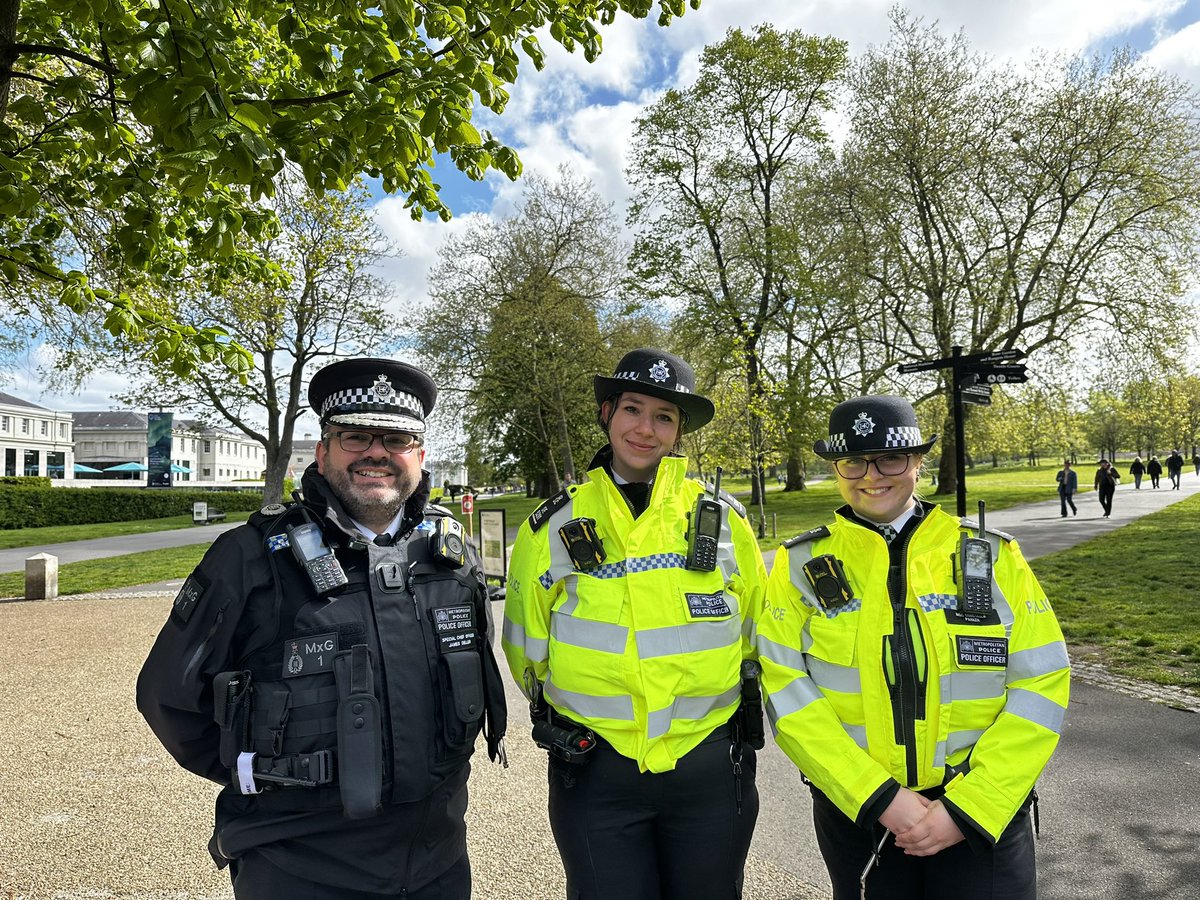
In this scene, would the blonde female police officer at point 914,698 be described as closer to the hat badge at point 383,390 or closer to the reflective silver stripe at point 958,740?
the reflective silver stripe at point 958,740

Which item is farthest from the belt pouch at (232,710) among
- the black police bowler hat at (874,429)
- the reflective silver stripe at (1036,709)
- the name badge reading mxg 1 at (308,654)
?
the reflective silver stripe at (1036,709)

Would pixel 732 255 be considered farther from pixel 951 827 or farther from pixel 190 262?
pixel 951 827

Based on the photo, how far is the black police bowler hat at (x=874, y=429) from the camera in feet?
7.86

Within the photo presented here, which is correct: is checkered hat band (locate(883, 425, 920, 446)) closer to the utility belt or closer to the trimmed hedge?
the utility belt

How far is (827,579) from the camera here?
2.28m

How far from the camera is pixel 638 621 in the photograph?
229 cm

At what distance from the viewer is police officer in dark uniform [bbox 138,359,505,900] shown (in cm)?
203

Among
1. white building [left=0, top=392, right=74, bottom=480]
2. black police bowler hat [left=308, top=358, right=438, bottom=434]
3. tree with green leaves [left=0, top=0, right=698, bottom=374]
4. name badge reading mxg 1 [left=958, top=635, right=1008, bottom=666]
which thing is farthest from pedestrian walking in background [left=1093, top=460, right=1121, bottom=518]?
white building [left=0, top=392, right=74, bottom=480]

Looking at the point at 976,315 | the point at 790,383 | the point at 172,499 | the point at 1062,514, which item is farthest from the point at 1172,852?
the point at 172,499

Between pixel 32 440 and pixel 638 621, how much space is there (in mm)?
89922

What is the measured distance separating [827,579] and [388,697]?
142cm

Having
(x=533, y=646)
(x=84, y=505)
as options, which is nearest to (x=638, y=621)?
(x=533, y=646)

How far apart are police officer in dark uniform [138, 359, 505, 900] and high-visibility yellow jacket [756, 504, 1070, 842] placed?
1084 mm

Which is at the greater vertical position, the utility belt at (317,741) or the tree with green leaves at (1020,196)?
the tree with green leaves at (1020,196)
